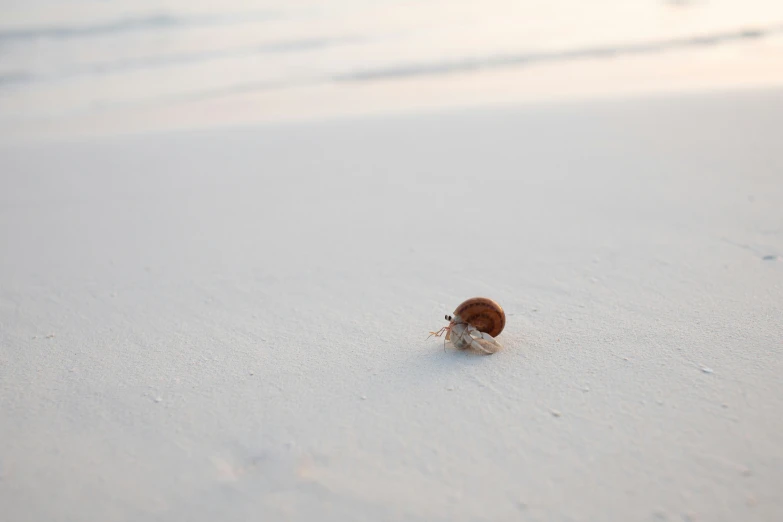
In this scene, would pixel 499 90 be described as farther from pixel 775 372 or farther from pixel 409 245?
pixel 775 372

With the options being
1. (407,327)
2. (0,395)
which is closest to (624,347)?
(407,327)

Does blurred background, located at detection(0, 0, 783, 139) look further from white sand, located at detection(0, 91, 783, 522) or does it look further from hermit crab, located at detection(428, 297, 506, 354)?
hermit crab, located at detection(428, 297, 506, 354)

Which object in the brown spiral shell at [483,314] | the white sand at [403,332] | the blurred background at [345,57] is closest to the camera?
the white sand at [403,332]

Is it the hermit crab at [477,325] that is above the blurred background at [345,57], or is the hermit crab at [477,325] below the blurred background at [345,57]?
below

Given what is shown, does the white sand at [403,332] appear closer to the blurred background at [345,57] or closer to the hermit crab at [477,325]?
the hermit crab at [477,325]

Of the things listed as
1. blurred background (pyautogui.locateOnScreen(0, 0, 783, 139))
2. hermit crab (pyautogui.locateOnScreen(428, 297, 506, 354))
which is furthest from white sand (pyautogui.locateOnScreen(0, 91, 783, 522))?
blurred background (pyautogui.locateOnScreen(0, 0, 783, 139))

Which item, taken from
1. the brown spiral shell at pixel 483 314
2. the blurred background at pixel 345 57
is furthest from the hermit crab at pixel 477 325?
the blurred background at pixel 345 57

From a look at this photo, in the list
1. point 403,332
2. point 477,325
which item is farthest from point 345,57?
point 477,325
